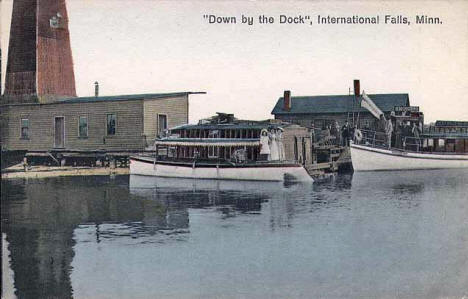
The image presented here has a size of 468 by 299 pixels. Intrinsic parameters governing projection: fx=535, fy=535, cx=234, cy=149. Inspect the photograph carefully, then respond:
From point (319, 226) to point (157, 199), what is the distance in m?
4.18

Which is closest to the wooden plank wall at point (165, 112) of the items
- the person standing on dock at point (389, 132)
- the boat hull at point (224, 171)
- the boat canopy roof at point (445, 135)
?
the boat hull at point (224, 171)

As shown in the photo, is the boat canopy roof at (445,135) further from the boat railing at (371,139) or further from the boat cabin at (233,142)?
the boat cabin at (233,142)

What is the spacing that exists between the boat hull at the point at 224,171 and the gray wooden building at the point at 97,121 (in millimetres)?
1033

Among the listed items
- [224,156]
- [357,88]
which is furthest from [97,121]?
[357,88]

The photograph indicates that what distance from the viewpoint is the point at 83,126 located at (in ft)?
39.3

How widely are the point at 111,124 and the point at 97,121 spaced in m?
0.61

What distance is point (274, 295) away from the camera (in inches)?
260

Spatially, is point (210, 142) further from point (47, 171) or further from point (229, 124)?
point (47, 171)

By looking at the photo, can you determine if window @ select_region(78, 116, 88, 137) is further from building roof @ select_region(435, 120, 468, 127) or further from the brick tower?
building roof @ select_region(435, 120, 468, 127)

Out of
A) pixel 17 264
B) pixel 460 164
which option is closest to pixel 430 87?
pixel 460 164

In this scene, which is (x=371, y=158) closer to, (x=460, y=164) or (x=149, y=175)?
(x=460, y=164)

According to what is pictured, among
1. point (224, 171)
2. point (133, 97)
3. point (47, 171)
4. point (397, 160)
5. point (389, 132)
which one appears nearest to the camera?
point (133, 97)

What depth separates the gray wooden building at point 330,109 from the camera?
412 inches

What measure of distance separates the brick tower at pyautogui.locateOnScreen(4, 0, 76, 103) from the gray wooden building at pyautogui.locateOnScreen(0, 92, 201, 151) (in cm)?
39
